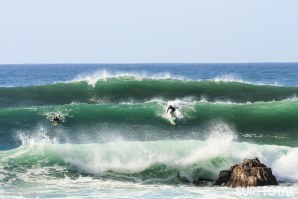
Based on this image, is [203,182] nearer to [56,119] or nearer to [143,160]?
[143,160]

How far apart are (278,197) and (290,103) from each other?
16.0m

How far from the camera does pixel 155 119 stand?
23.4 m

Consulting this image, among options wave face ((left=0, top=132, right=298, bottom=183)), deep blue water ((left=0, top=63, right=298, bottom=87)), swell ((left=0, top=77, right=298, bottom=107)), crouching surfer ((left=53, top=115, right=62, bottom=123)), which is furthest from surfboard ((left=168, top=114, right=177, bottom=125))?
deep blue water ((left=0, top=63, right=298, bottom=87))

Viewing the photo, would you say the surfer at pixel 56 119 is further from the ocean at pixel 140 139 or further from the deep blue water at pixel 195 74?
the deep blue water at pixel 195 74

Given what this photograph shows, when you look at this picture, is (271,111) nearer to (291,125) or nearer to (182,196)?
(291,125)

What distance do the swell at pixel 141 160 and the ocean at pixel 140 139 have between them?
3cm

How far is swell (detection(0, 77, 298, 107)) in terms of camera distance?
31672 millimetres

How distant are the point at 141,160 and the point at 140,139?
186 inches

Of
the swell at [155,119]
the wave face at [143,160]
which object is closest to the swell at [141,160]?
the wave face at [143,160]

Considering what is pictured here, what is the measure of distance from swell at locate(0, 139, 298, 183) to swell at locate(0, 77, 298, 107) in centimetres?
1480

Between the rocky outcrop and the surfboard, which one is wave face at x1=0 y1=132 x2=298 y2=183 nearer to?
the rocky outcrop

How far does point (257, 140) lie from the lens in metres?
21.1

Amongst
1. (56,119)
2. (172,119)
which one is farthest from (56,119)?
(172,119)

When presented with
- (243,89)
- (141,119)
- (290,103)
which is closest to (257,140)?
(141,119)
